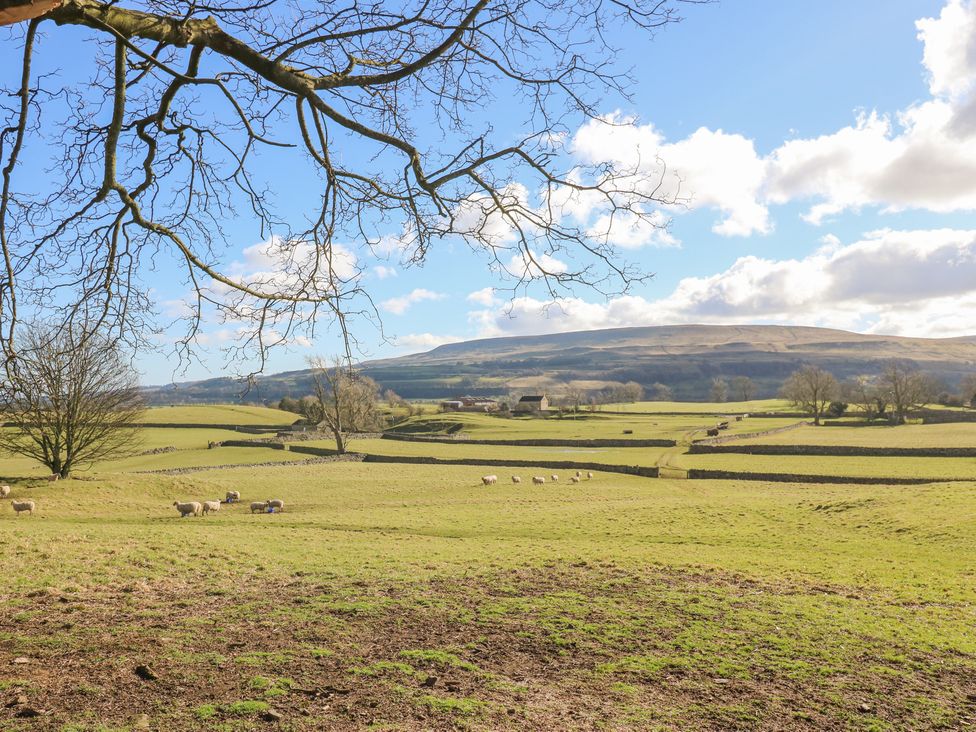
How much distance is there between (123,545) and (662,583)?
42.2 ft

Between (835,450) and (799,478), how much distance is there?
1564 cm

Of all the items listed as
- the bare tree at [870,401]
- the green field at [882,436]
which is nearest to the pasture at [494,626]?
the green field at [882,436]

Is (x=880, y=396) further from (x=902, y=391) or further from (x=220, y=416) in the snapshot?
(x=220, y=416)

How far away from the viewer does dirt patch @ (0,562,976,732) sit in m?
7.14

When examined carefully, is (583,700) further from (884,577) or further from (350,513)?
(350,513)

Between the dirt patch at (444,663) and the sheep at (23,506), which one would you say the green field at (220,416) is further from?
the dirt patch at (444,663)

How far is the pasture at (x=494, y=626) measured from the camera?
7312mm

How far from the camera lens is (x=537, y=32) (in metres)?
8.73

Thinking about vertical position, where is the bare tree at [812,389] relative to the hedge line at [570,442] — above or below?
above

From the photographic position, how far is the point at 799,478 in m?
42.5

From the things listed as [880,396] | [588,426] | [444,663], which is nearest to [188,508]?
[444,663]

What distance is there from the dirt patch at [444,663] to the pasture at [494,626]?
0.04 metres

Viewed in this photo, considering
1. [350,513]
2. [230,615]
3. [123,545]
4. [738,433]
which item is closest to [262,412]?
[738,433]

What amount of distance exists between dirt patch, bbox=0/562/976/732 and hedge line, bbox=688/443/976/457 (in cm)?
4737
